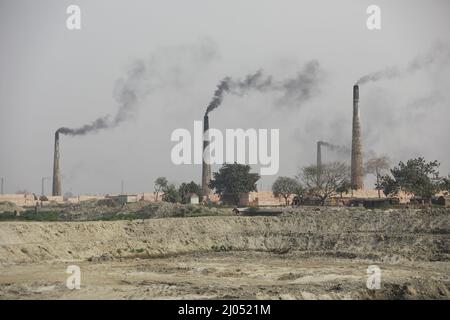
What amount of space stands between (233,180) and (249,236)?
3252 centimetres

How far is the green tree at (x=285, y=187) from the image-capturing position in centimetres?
7550

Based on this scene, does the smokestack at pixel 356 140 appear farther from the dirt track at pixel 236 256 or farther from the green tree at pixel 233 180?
the dirt track at pixel 236 256

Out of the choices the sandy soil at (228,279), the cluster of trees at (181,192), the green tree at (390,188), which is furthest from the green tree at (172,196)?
the sandy soil at (228,279)

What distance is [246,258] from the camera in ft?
123

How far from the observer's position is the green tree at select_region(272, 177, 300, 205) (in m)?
75.5

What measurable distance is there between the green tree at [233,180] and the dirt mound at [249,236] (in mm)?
26412

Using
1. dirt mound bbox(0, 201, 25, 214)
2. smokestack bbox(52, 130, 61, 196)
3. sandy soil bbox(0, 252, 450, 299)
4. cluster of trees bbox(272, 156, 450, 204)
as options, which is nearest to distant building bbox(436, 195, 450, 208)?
cluster of trees bbox(272, 156, 450, 204)

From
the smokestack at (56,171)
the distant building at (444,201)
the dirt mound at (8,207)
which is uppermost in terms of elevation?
the smokestack at (56,171)

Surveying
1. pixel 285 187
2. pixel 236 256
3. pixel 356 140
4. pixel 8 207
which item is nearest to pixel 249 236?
pixel 236 256

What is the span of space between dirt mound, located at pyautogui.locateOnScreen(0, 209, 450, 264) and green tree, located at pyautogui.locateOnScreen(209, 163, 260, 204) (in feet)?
86.7

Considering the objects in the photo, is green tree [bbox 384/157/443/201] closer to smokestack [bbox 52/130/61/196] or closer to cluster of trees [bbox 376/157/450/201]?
cluster of trees [bbox 376/157/450/201]
